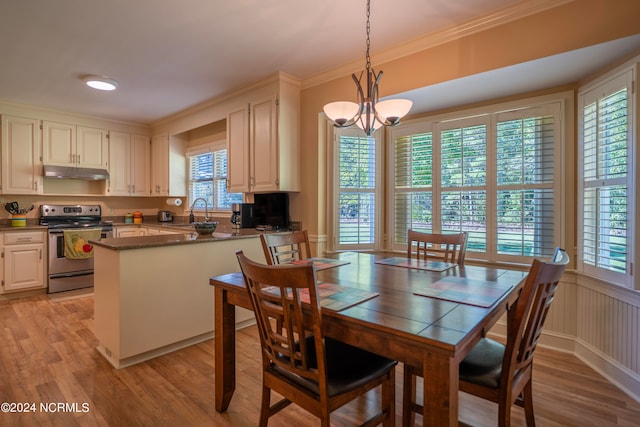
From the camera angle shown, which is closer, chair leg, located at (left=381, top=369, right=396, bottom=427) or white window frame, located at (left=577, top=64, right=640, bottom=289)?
chair leg, located at (left=381, top=369, right=396, bottom=427)

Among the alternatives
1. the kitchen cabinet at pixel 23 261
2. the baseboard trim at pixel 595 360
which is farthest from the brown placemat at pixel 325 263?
the kitchen cabinet at pixel 23 261

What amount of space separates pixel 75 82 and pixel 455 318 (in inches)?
176

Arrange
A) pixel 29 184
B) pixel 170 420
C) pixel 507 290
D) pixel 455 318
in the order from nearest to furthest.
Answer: pixel 455 318, pixel 507 290, pixel 170 420, pixel 29 184

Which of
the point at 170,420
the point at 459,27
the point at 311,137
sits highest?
the point at 459,27

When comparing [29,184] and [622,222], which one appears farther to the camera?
[29,184]

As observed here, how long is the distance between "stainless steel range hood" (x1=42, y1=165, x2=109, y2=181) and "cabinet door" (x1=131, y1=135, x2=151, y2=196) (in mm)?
435

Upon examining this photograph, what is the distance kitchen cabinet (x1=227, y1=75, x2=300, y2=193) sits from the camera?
3.51 meters

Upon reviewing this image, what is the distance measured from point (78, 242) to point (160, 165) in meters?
1.70

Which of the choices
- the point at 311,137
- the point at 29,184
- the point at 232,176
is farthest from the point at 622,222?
the point at 29,184

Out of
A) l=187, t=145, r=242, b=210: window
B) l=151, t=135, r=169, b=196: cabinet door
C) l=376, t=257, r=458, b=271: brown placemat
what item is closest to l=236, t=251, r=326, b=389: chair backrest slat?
l=376, t=257, r=458, b=271: brown placemat

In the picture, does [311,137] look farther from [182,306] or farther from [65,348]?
[65,348]

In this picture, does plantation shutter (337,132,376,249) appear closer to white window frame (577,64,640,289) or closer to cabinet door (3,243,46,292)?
white window frame (577,64,640,289)

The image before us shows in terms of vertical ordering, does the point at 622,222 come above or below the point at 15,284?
above

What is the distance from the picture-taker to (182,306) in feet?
8.94
